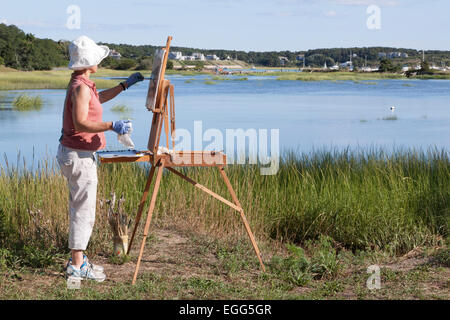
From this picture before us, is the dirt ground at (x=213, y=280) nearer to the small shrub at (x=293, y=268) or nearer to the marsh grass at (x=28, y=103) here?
the small shrub at (x=293, y=268)

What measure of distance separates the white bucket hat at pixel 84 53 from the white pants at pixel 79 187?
654mm

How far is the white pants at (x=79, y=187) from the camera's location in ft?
15.3

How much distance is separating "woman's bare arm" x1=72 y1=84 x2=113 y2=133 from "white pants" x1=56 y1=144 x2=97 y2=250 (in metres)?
0.28

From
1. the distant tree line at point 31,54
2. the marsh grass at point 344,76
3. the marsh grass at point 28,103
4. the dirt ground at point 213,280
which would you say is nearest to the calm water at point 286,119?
the marsh grass at point 28,103

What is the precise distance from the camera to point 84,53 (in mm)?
4586

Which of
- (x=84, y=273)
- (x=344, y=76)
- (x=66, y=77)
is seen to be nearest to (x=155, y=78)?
(x=84, y=273)

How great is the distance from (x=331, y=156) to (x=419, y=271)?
494 centimetres

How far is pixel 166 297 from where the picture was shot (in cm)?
465

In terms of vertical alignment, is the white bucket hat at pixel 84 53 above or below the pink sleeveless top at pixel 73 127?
above

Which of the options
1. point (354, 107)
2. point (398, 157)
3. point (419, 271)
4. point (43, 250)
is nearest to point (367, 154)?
point (398, 157)

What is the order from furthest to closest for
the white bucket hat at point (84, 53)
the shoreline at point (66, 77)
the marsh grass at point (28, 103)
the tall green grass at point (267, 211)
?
the shoreline at point (66, 77)
the marsh grass at point (28, 103)
the tall green grass at point (267, 211)
the white bucket hat at point (84, 53)

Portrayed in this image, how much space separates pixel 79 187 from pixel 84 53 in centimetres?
103

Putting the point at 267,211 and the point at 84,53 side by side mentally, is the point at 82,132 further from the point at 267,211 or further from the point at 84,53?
the point at 267,211

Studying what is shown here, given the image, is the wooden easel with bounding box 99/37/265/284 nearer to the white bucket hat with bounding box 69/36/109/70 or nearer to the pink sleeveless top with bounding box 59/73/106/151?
the pink sleeveless top with bounding box 59/73/106/151
